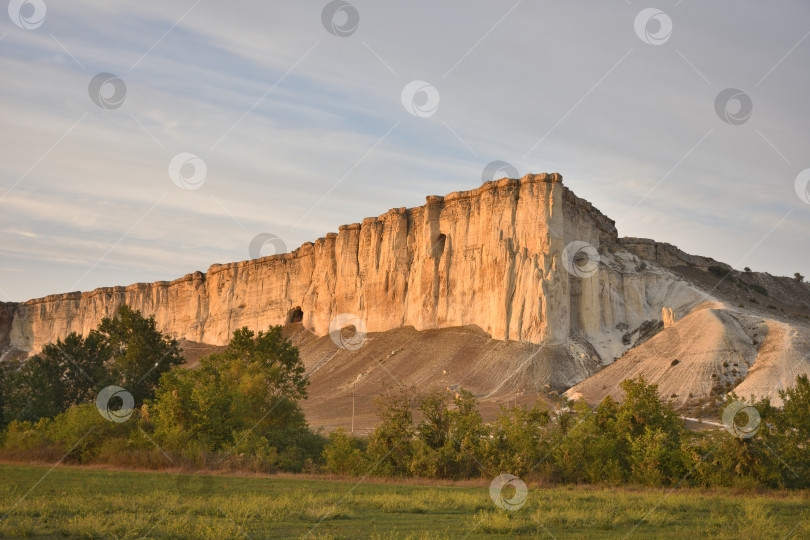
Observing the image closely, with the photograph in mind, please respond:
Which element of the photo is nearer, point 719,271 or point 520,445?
point 520,445

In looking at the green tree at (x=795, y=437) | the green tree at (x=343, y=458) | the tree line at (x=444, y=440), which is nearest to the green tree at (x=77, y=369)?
the tree line at (x=444, y=440)

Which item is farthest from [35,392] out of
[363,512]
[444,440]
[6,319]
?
[6,319]

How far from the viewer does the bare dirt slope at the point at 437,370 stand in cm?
5566

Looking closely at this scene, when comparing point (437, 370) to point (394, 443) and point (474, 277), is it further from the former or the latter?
point (394, 443)

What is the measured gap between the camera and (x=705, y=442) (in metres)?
24.1

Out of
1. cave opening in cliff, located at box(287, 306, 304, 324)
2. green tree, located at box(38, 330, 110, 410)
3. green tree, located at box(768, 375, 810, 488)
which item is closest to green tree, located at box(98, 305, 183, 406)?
green tree, located at box(38, 330, 110, 410)

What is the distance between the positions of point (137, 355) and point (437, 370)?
24.7m

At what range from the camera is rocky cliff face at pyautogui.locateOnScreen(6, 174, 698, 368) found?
208ft

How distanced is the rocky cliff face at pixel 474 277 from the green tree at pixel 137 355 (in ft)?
92.5

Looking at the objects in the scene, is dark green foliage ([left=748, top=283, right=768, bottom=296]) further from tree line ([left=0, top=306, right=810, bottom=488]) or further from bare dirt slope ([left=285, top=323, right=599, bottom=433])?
tree line ([left=0, top=306, right=810, bottom=488])

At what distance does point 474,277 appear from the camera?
69438 mm

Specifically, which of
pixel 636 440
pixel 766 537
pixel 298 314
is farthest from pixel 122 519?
pixel 298 314

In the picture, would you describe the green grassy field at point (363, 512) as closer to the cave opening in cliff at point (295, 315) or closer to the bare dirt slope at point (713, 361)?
the bare dirt slope at point (713, 361)

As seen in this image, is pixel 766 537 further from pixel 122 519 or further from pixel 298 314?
pixel 298 314
